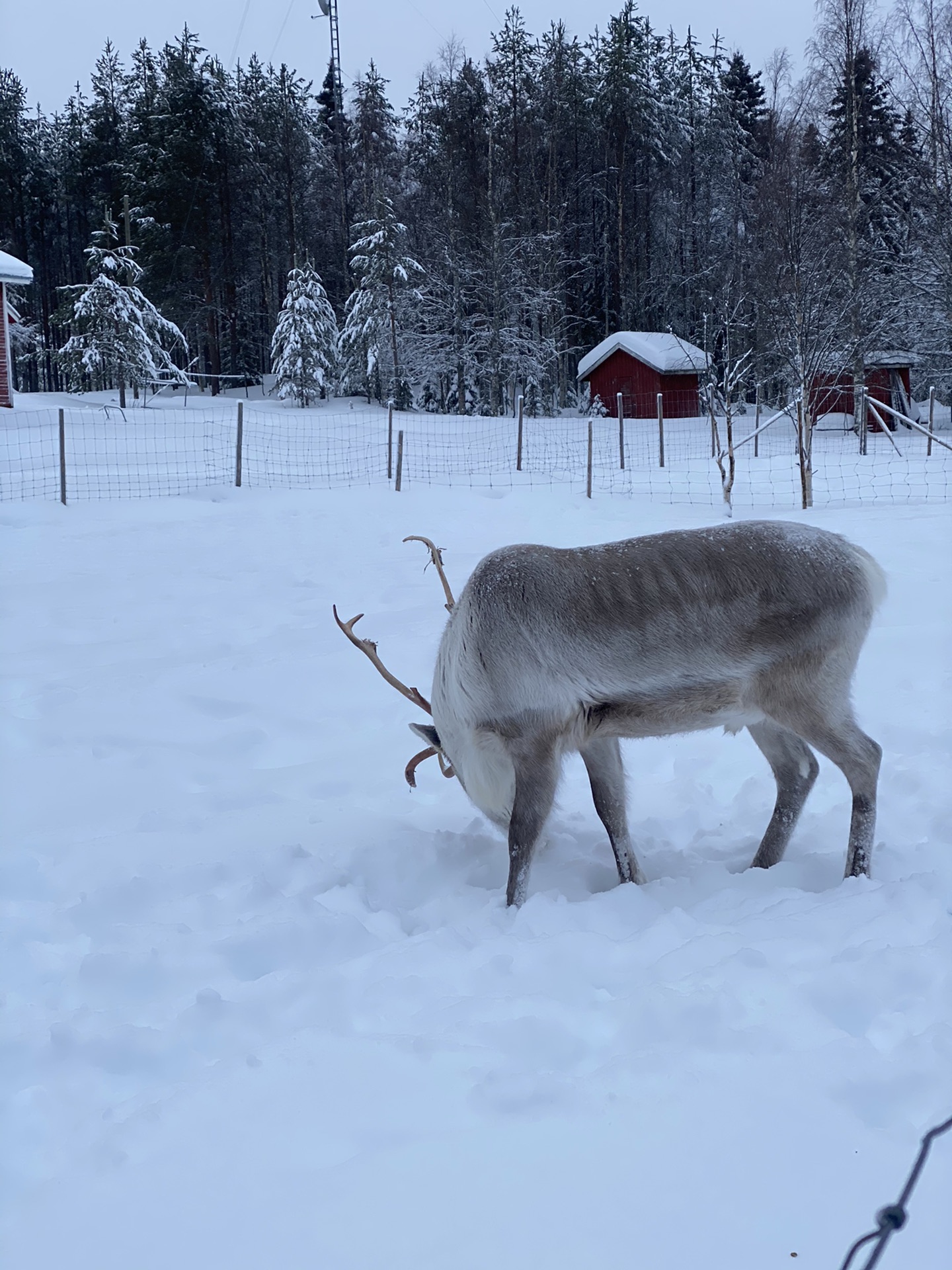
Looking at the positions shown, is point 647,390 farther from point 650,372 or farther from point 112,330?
point 112,330

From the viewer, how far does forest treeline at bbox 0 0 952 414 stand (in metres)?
26.8

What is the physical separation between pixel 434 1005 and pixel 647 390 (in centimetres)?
2798

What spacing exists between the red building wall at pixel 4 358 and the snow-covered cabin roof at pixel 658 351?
54.2 feet

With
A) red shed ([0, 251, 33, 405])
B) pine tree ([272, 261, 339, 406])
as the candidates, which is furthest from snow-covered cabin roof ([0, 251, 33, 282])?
pine tree ([272, 261, 339, 406])

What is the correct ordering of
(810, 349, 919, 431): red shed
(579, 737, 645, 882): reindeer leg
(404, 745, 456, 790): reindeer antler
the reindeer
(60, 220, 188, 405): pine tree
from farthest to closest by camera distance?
(60, 220, 188, 405): pine tree, (810, 349, 919, 431): red shed, (404, 745, 456, 790): reindeer antler, (579, 737, 645, 882): reindeer leg, the reindeer

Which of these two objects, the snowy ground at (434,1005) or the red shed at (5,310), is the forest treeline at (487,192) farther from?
the snowy ground at (434,1005)

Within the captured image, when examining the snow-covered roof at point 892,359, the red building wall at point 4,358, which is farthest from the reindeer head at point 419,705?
the snow-covered roof at point 892,359

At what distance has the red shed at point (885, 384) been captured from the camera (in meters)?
25.6

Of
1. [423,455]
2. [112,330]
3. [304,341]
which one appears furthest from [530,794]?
[112,330]

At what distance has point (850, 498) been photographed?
1420 centimetres

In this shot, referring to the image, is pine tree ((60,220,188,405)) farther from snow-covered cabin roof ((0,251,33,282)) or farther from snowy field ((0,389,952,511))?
snow-covered cabin roof ((0,251,33,282))

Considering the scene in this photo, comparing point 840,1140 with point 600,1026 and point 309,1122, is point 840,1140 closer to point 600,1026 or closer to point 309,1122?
point 600,1026

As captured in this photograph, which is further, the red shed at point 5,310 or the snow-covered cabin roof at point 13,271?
the red shed at point 5,310

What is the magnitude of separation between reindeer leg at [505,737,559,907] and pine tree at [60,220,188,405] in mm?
24796
